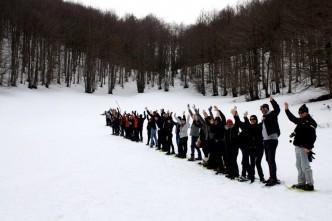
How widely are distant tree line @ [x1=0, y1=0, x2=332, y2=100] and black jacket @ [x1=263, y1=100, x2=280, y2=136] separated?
14.4m

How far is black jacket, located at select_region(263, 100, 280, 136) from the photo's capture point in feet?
27.2

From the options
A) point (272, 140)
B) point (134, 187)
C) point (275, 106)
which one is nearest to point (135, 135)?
point (134, 187)

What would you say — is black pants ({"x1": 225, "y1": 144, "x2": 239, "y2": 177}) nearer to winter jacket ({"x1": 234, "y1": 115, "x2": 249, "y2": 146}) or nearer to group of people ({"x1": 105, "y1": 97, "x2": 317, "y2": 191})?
group of people ({"x1": 105, "y1": 97, "x2": 317, "y2": 191})

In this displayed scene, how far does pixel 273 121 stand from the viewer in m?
8.36

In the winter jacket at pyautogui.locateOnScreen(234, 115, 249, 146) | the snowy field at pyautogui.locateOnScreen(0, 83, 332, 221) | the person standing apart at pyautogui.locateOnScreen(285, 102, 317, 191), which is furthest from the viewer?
the winter jacket at pyautogui.locateOnScreen(234, 115, 249, 146)

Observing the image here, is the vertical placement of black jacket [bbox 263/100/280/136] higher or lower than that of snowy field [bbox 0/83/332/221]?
higher

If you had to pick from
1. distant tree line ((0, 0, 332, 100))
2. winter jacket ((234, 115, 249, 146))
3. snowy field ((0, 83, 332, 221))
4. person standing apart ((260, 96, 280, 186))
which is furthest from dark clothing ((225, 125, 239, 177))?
distant tree line ((0, 0, 332, 100))

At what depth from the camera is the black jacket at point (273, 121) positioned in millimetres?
8289

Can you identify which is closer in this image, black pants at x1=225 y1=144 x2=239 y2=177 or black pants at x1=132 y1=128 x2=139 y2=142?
black pants at x1=225 y1=144 x2=239 y2=177

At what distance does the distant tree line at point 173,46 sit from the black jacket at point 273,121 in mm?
14412

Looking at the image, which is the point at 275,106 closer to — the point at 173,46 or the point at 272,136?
the point at 272,136

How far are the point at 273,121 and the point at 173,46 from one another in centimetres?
5731

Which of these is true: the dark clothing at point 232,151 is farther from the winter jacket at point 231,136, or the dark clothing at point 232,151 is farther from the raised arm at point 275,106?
the raised arm at point 275,106

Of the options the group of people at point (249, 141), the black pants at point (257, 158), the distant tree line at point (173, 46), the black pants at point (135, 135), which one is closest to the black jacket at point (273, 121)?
the group of people at point (249, 141)
